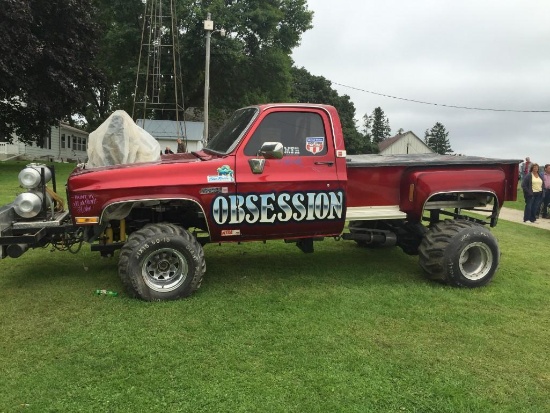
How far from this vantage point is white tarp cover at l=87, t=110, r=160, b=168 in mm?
5520

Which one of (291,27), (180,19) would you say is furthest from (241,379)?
(291,27)

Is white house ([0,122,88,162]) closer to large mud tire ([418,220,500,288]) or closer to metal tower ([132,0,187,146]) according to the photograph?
metal tower ([132,0,187,146])

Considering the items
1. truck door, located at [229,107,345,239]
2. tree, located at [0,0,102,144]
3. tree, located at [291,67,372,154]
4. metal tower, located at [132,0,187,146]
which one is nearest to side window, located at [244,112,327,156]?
truck door, located at [229,107,345,239]

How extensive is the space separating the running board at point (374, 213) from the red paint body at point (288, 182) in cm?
6

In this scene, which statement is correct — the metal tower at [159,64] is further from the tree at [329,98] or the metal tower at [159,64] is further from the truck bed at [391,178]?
the tree at [329,98]

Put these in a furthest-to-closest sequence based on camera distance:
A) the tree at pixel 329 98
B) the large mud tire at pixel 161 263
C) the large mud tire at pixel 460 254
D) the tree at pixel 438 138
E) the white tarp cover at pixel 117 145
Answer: the tree at pixel 438 138 < the tree at pixel 329 98 < the large mud tire at pixel 460 254 < the white tarp cover at pixel 117 145 < the large mud tire at pixel 161 263

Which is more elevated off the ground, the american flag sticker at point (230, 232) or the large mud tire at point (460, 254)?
the american flag sticker at point (230, 232)

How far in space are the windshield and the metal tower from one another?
2156cm

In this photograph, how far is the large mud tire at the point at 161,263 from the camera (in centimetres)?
495

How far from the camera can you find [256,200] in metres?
5.27

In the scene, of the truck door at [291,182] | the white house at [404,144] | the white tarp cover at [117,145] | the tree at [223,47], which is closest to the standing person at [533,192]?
the truck door at [291,182]

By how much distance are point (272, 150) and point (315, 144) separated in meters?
0.72

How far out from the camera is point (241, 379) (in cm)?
352

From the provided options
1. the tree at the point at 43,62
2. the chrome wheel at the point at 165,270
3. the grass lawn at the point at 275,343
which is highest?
the tree at the point at 43,62
